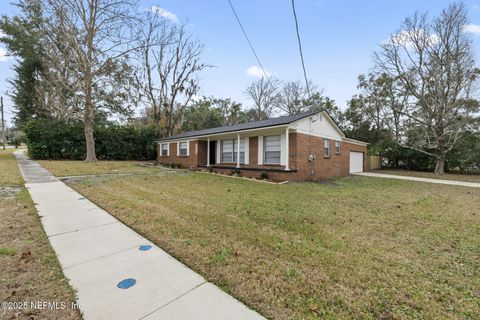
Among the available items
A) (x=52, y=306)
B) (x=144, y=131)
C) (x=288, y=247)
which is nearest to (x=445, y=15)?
(x=288, y=247)

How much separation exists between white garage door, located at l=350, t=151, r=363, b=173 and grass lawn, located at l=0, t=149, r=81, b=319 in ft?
60.3

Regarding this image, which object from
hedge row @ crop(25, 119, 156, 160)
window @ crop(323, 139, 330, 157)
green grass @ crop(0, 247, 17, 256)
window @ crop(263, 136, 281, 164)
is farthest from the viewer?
hedge row @ crop(25, 119, 156, 160)

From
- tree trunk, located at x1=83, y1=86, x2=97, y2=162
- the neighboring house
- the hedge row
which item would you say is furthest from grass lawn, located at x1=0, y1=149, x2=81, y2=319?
the hedge row

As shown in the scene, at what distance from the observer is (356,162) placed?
18.1 m

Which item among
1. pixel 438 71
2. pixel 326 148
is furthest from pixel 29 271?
pixel 438 71

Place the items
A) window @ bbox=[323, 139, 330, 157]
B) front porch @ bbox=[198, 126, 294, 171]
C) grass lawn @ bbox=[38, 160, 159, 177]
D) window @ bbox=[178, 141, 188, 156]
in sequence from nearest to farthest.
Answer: grass lawn @ bbox=[38, 160, 159, 177] → front porch @ bbox=[198, 126, 294, 171] → window @ bbox=[323, 139, 330, 157] → window @ bbox=[178, 141, 188, 156]

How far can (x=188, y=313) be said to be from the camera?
1936 mm

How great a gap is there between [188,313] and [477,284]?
3251 mm

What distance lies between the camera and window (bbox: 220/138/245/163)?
13.8 metres

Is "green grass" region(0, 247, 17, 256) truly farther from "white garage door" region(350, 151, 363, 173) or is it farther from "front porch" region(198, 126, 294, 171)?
"white garage door" region(350, 151, 363, 173)

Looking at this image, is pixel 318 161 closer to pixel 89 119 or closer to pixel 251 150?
pixel 251 150

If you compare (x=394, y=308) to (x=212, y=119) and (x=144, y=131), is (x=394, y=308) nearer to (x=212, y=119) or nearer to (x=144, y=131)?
(x=144, y=131)

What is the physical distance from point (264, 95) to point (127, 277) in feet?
113

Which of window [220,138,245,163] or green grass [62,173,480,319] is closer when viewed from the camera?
green grass [62,173,480,319]
